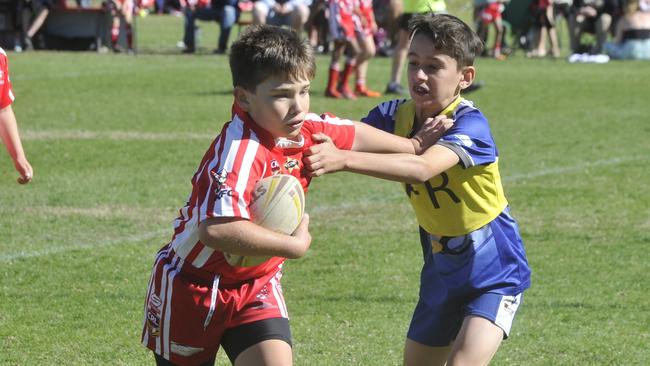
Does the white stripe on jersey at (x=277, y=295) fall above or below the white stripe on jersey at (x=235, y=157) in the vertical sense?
below

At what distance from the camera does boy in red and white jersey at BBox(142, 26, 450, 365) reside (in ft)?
12.5

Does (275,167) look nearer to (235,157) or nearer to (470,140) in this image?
(235,157)

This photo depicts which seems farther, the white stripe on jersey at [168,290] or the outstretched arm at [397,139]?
the outstretched arm at [397,139]

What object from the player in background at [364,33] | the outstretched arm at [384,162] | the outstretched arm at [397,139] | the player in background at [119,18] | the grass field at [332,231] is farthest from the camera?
the player in background at [119,18]

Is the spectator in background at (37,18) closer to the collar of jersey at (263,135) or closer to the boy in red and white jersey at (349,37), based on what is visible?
the boy in red and white jersey at (349,37)

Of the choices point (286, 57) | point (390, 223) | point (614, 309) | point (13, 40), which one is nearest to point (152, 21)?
point (13, 40)

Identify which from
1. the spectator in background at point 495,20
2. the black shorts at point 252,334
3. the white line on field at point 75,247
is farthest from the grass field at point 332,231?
the spectator in background at point 495,20

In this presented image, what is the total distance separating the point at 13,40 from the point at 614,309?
18431mm

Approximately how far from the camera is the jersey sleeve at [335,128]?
4197 millimetres

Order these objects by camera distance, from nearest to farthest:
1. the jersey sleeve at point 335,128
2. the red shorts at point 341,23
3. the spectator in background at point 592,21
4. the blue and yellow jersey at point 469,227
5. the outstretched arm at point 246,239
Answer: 1. the outstretched arm at point 246,239
2. the jersey sleeve at point 335,128
3. the blue and yellow jersey at point 469,227
4. the red shorts at point 341,23
5. the spectator in background at point 592,21

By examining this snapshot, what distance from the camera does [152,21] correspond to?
111 feet

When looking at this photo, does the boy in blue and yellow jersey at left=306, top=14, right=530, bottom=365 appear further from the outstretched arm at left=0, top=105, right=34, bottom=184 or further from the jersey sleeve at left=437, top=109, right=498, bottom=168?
the outstretched arm at left=0, top=105, right=34, bottom=184

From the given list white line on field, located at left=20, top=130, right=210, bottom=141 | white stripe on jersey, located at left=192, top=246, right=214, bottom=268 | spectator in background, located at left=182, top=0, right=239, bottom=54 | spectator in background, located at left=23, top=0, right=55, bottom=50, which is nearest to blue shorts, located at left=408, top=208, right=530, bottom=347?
white stripe on jersey, located at left=192, top=246, right=214, bottom=268

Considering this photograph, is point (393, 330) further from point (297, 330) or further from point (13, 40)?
point (13, 40)
